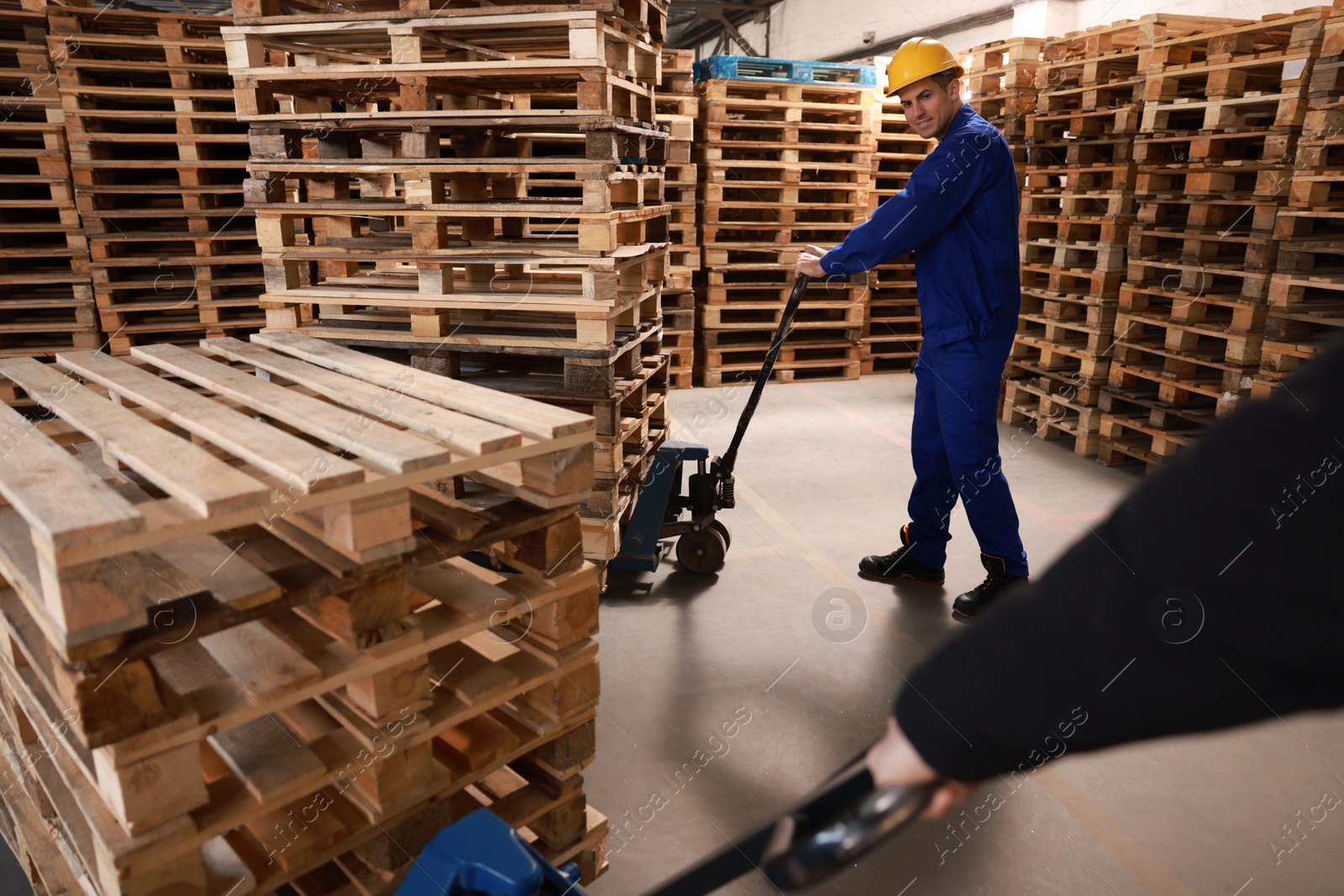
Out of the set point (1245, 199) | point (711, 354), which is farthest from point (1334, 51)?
point (711, 354)

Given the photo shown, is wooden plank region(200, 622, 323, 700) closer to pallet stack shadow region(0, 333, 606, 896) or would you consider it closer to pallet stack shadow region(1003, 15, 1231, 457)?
pallet stack shadow region(0, 333, 606, 896)

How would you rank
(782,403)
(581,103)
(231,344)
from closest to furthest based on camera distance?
(231,344), (581,103), (782,403)

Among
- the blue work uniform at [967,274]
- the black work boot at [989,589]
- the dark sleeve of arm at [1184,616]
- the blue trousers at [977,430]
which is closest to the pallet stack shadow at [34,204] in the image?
the blue work uniform at [967,274]

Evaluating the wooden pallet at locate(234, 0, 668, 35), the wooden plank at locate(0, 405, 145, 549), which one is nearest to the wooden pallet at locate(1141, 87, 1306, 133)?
the wooden pallet at locate(234, 0, 668, 35)

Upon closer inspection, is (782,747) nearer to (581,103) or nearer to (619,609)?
(619,609)

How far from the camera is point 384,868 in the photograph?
6.90 feet

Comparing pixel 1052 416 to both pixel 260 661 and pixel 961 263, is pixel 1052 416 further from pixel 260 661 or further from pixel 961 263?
pixel 260 661

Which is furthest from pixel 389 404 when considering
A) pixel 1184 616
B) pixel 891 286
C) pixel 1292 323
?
pixel 891 286

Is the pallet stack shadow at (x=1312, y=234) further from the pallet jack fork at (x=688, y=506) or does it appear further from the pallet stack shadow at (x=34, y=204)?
the pallet stack shadow at (x=34, y=204)

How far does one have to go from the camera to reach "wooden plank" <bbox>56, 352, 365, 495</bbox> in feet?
6.07

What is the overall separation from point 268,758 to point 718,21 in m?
22.3

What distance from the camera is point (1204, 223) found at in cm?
623

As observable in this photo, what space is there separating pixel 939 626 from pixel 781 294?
6069 millimetres

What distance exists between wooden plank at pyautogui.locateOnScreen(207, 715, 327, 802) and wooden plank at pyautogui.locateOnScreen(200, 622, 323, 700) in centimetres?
16
